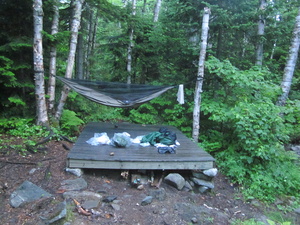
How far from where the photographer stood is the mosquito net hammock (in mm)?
3803

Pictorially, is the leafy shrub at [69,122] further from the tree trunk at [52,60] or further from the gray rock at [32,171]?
the gray rock at [32,171]

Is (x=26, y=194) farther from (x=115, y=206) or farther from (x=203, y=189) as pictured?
(x=203, y=189)

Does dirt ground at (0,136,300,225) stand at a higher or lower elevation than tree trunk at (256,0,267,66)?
lower

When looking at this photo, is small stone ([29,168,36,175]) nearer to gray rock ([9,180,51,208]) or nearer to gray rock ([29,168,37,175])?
gray rock ([29,168,37,175])

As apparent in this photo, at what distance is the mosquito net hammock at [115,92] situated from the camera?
3.80m

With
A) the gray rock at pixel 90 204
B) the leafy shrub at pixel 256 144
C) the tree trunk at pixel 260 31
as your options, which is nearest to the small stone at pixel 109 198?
the gray rock at pixel 90 204

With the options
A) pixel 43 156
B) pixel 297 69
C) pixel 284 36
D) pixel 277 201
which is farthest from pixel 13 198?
pixel 297 69

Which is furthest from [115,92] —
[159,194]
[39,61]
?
[159,194]

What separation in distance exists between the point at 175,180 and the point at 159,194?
36cm

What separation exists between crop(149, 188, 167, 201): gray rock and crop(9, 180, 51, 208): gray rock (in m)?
1.21

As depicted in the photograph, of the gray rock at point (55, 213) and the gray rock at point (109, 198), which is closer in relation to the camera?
the gray rock at point (55, 213)

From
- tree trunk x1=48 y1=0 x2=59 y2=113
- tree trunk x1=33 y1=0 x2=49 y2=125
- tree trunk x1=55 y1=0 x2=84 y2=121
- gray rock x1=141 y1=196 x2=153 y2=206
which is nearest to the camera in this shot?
gray rock x1=141 y1=196 x2=153 y2=206

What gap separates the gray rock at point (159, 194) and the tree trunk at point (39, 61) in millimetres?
2555

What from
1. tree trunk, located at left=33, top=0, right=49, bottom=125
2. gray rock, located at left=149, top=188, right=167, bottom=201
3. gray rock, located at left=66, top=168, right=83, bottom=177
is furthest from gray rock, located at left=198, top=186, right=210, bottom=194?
tree trunk, located at left=33, top=0, right=49, bottom=125
